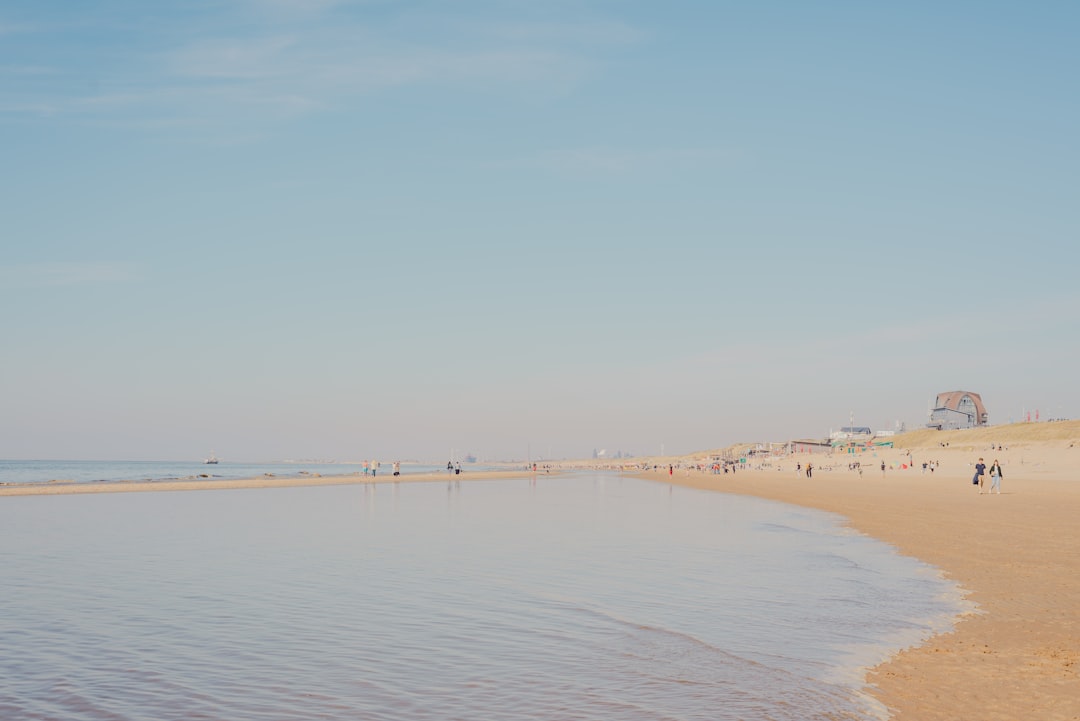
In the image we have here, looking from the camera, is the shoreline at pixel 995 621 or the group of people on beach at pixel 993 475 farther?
the group of people on beach at pixel 993 475

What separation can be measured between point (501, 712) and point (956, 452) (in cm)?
11653

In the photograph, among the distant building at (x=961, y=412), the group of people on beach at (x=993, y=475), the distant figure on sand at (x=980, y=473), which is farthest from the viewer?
the distant building at (x=961, y=412)

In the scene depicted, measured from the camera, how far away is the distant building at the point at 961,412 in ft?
585

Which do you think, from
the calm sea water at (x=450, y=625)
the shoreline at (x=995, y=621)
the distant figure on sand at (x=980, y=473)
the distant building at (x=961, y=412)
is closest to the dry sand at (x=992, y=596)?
the shoreline at (x=995, y=621)

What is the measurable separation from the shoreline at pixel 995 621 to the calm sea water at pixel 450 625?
595 millimetres

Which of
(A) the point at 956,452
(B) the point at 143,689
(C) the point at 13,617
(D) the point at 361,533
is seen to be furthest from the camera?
(A) the point at 956,452

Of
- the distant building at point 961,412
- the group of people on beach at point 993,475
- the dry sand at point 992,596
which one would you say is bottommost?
the dry sand at point 992,596

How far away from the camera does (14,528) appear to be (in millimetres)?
29266

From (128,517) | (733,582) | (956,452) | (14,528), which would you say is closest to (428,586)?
(733,582)

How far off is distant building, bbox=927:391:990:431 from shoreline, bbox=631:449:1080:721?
511ft

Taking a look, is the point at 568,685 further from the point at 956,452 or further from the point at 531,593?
the point at 956,452

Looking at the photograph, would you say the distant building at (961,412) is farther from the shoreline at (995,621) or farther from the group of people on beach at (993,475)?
the shoreline at (995,621)

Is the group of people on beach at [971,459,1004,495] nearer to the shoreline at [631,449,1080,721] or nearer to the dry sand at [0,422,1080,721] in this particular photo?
the dry sand at [0,422,1080,721]

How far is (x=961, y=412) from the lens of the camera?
180 m
